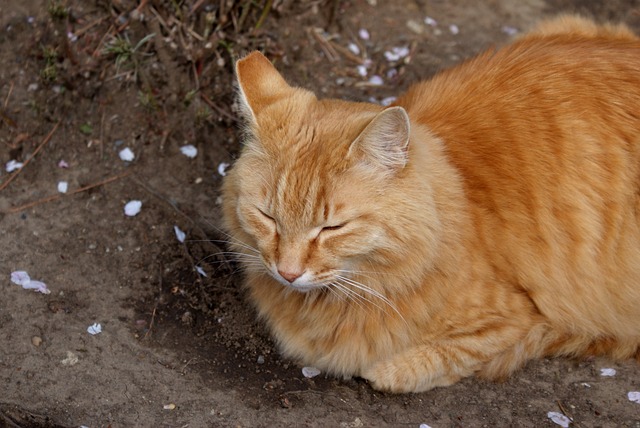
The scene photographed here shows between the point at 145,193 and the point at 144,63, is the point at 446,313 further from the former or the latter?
the point at 144,63

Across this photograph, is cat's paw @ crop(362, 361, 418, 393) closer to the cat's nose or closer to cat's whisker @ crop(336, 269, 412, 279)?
cat's whisker @ crop(336, 269, 412, 279)

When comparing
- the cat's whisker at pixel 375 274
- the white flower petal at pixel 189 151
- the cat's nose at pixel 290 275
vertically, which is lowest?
the white flower petal at pixel 189 151

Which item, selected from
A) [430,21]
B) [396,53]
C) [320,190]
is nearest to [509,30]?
[430,21]

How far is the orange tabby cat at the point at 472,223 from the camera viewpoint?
9.13ft

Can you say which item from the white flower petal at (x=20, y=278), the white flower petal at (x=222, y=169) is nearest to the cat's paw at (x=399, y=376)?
the white flower petal at (x=222, y=169)

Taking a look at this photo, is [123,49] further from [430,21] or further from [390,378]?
[390,378]

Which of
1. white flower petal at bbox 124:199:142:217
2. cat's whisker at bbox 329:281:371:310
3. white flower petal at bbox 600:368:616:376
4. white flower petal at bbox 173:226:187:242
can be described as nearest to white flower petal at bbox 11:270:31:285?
white flower petal at bbox 124:199:142:217

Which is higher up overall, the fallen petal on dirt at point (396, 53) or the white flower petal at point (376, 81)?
the fallen petal on dirt at point (396, 53)

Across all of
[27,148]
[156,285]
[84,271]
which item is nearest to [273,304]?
[156,285]

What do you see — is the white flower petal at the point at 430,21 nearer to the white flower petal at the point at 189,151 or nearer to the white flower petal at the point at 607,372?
the white flower petal at the point at 189,151

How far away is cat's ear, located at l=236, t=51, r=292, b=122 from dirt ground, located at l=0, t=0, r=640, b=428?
1156mm

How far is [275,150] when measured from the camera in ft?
9.15

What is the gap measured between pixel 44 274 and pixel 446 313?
6.56 ft

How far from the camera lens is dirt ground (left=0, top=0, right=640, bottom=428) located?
10.3 ft
